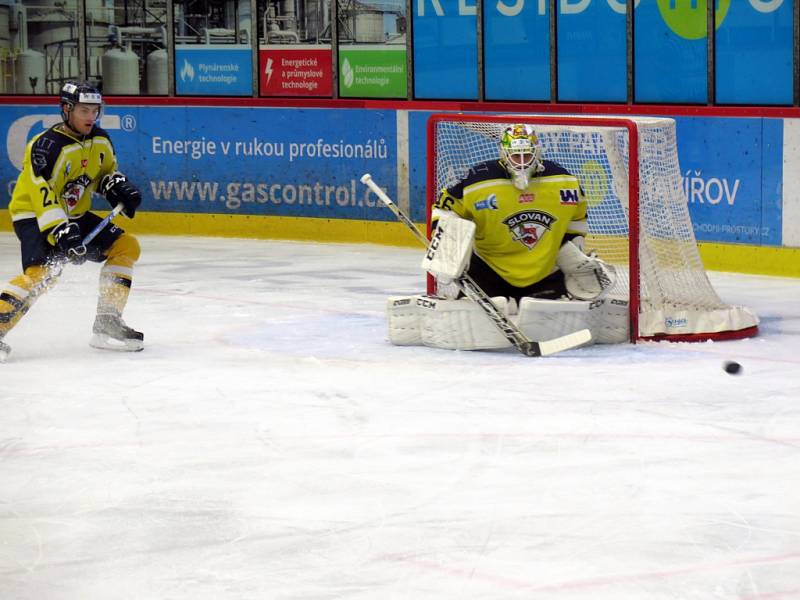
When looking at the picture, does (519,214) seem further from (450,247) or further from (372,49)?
(372,49)

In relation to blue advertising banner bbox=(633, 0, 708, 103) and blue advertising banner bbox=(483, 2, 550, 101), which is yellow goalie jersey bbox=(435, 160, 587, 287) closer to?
blue advertising banner bbox=(633, 0, 708, 103)

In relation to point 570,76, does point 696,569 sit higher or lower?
lower

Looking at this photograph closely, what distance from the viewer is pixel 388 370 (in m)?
6.72

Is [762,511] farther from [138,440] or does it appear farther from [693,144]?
[693,144]

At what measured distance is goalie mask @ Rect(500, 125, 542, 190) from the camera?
7121 mm

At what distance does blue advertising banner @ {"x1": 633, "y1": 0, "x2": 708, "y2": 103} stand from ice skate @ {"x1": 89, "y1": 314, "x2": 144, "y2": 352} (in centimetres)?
433

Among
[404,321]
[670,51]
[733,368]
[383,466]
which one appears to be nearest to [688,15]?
[670,51]

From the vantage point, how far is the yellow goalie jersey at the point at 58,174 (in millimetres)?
6965

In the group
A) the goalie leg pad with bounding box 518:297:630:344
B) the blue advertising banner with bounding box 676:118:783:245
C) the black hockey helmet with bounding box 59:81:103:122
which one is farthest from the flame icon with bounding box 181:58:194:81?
the goalie leg pad with bounding box 518:297:630:344

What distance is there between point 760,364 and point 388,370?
1528mm

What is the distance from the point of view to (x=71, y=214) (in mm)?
7207

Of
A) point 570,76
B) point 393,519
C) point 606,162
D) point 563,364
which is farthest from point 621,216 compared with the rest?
point 393,519

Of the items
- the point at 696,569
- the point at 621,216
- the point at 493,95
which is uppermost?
the point at 493,95

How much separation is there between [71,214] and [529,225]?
6.65 ft
